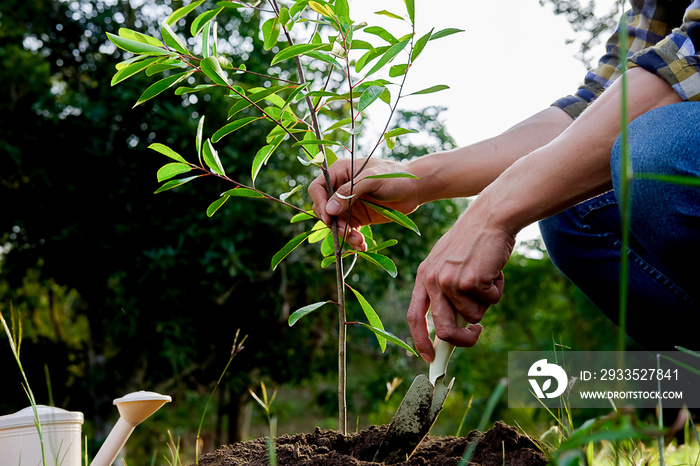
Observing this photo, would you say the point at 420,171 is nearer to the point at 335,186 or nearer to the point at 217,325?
the point at 335,186

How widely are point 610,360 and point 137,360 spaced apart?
4.20 meters

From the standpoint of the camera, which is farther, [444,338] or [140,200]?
[140,200]

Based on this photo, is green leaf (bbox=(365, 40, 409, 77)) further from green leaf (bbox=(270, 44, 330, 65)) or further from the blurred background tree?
the blurred background tree

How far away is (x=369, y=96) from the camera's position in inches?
45.3

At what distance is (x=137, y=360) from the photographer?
13.8 ft

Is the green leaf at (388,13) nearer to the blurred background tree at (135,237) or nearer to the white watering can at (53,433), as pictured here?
the white watering can at (53,433)

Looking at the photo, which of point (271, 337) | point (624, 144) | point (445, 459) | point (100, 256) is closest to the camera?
point (624, 144)

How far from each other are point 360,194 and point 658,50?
27.5 inches

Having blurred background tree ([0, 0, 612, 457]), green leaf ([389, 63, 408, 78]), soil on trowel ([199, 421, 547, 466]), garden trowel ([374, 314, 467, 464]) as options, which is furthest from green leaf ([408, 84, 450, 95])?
blurred background tree ([0, 0, 612, 457])

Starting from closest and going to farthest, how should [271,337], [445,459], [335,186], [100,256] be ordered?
[445,459], [335,186], [100,256], [271,337]

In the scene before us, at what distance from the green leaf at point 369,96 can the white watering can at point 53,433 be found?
2.36 feet

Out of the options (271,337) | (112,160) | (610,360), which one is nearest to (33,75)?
(112,160)

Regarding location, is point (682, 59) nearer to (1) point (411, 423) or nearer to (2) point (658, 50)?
(2) point (658, 50)

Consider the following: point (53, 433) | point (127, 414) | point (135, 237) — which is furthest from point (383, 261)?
point (135, 237)
